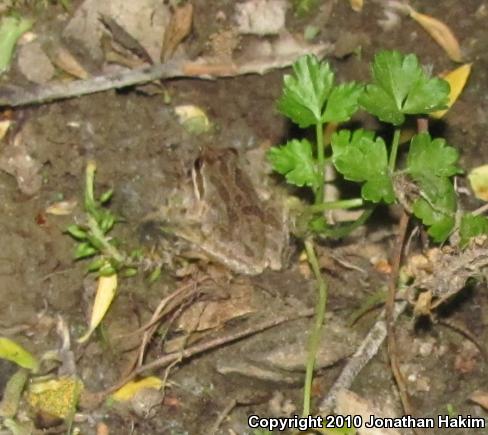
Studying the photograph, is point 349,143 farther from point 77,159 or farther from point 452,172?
point 77,159

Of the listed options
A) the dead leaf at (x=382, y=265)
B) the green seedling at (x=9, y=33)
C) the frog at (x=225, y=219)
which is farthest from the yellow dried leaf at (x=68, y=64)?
the dead leaf at (x=382, y=265)

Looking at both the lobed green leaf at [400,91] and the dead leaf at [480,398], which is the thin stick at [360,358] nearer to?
the dead leaf at [480,398]

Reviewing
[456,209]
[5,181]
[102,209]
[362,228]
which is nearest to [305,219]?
[362,228]

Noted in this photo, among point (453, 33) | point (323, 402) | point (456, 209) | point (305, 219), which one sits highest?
point (453, 33)

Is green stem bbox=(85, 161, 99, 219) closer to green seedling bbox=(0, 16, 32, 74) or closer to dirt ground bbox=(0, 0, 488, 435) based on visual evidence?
dirt ground bbox=(0, 0, 488, 435)

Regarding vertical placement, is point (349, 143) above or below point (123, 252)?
above

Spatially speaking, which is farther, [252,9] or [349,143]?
[252,9]

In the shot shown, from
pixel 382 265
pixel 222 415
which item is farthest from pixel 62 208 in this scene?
pixel 382 265
